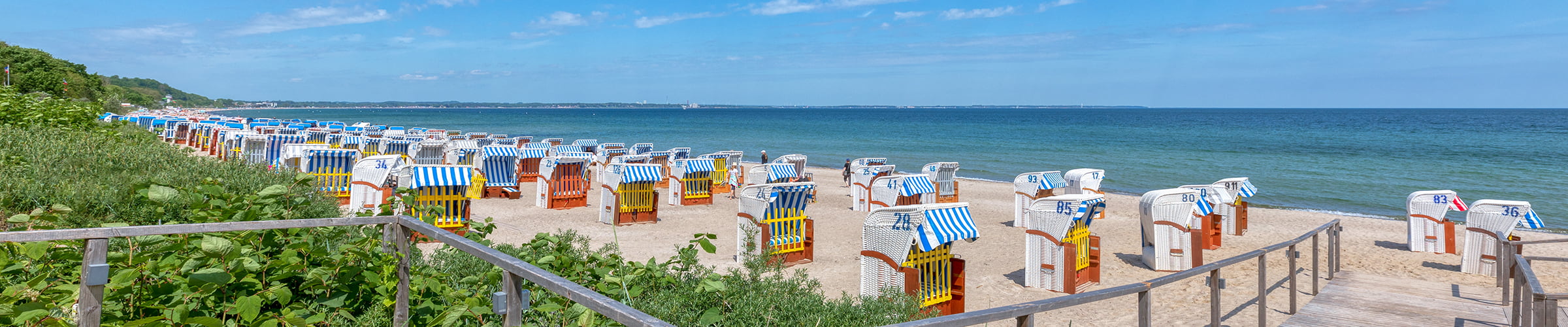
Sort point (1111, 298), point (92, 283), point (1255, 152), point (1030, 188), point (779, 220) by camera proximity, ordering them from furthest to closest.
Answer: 1. point (1255, 152)
2. point (1030, 188)
3. point (779, 220)
4. point (1111, 298)
5. point (92, 283)

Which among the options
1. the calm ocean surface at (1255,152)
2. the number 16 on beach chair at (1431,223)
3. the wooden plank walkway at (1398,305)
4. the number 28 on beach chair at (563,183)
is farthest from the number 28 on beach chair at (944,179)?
the calm ocean surface at (1255,152)

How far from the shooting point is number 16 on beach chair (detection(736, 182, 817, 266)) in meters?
Answer: 9.89

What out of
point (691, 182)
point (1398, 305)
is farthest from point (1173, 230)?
point (691, 182)

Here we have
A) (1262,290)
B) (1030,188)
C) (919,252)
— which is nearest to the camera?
(1262,290)

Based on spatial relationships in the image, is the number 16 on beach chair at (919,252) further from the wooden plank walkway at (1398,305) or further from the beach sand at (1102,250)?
the wooden plank walkway at (1398,305)

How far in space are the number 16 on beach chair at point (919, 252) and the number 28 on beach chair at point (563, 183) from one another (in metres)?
8.96

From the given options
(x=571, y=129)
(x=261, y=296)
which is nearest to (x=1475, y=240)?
(x=261, y=296)

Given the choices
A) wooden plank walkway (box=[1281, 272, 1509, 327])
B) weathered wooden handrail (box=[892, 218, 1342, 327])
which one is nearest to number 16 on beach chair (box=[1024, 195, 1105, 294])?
weathered wooden handrail (box=[892, 218, 1342, 327])

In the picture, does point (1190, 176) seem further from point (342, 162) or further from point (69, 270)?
point (69, 270)

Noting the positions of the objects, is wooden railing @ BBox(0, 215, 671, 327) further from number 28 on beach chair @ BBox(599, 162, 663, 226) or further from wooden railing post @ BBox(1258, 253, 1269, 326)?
number 28 on beach chair @ BBox(599, 162, 663, 226)

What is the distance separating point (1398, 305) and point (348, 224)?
310 inches

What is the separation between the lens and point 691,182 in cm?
1703

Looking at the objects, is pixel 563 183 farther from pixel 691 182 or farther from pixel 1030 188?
pixel 1030 188

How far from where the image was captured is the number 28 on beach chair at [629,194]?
1355 centimetres
